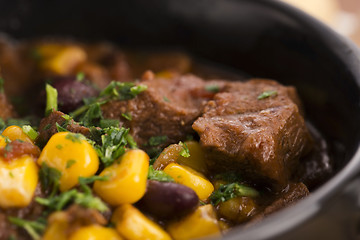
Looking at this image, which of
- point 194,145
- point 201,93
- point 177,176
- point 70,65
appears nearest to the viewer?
point 177,176

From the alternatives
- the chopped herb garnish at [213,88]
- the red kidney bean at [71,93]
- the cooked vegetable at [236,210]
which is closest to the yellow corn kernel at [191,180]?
the cooked vegetable at [236,210]

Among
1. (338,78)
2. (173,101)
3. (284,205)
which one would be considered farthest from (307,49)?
(284,205)

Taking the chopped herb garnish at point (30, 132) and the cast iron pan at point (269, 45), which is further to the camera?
the chopped herb garnish at point (30, 132)

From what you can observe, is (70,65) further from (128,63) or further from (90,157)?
(90,157)

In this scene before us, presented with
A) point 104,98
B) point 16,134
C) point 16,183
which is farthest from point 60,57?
point 16,183

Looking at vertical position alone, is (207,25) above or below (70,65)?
above

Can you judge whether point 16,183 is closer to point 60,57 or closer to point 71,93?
point 71,93

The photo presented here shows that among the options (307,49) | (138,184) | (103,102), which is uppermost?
(307,49)

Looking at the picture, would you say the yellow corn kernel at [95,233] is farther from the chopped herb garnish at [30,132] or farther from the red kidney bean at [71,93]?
the red kidney bean at [71,93]
